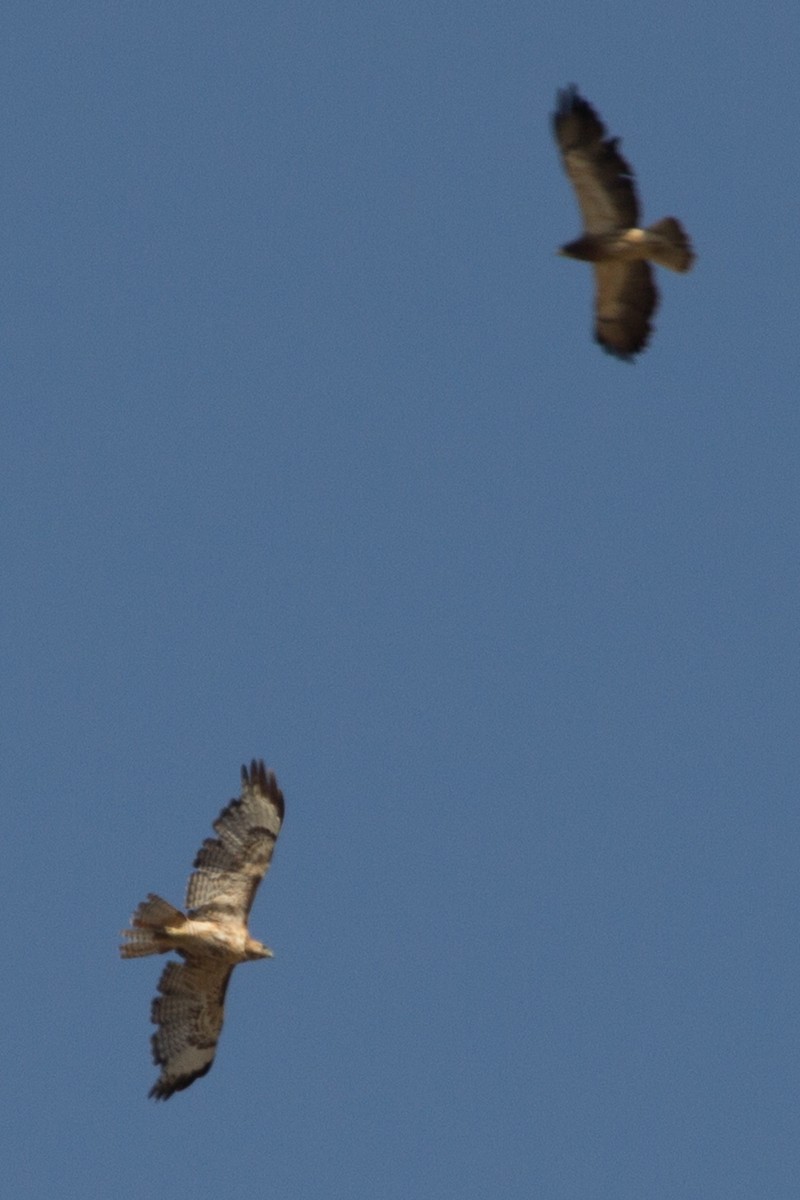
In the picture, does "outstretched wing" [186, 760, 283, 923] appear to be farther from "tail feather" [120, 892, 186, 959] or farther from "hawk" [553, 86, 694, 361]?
"hawk" [553, 86, 694, 361]

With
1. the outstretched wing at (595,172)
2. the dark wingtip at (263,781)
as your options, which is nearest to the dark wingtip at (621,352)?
the outstretched wing at (595,172)

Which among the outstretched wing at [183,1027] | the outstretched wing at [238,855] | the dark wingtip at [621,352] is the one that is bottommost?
the outstretched wing at [183,1027]

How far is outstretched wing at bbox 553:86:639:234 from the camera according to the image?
18.4 metres

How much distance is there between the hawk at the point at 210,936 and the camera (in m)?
17.9

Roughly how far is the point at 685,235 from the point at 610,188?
774 mm

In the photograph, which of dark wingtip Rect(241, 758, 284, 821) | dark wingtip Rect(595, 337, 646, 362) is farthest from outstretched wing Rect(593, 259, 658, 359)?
dark wingtip Rect(241, 758, 284, 821)

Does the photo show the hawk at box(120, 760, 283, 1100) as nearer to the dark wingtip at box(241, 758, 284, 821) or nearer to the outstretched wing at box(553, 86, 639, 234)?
the dark wingtip at box(241, 758, 284, 821)

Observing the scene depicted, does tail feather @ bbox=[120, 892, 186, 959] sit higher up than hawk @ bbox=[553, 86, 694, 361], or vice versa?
hawk @ bbox=[553, 86, 694, 361]

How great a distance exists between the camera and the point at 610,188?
1838 cm

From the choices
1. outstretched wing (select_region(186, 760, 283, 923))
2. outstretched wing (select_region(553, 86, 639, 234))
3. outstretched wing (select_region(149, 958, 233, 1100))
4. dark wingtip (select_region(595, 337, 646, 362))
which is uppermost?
outstretched wing (select_region(553, 86, 639, 234))

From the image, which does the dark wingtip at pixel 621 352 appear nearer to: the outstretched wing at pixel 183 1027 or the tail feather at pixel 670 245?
the tail feather at pixel 670 245

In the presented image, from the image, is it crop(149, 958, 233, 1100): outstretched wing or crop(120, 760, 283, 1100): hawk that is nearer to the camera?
crop(120, 760, 283, 1100): hawk

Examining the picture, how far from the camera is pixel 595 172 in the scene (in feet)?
60.5

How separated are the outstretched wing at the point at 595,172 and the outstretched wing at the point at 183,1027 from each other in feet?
22.3
